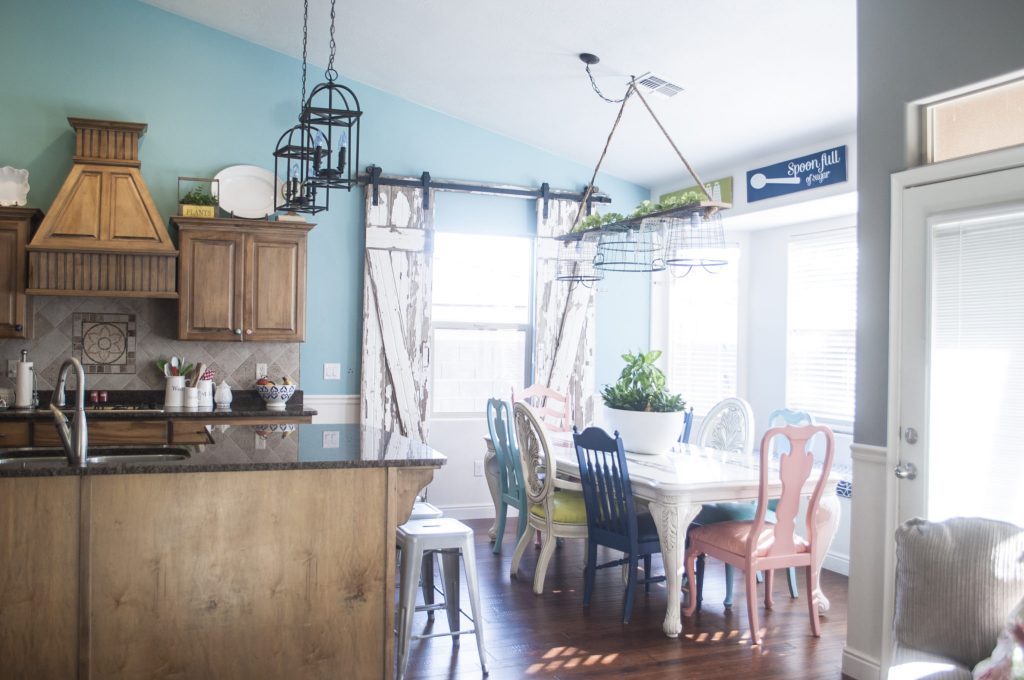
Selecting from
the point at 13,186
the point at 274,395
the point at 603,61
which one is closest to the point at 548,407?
the point at 274,395

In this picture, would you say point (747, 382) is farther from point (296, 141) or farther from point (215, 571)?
point (215, 571)

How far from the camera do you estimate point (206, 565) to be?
2670 millimetres

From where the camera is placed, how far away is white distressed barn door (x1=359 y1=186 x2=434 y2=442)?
5.80m

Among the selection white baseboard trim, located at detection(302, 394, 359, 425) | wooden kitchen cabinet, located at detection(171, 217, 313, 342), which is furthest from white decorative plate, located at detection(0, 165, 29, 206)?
white baseboard trim, located at detection(302, 394, 359, 425)

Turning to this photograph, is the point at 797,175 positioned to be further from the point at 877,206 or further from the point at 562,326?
the point at 562,326

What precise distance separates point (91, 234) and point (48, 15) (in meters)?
1.49

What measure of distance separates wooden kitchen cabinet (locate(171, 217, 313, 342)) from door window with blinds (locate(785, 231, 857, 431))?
11.2 ft

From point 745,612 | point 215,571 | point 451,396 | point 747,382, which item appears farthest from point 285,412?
point 747,382

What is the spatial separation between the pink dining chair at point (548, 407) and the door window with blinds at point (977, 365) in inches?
119

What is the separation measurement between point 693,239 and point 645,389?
87 centimetres

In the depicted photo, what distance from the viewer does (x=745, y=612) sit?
420cm

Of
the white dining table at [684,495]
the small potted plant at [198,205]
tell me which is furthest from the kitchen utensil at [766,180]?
the small potted plant at [198,205]

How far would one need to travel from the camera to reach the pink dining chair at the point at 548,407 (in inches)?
228

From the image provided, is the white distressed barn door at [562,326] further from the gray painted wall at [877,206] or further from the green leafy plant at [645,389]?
the gray painted wall at [877,206]
